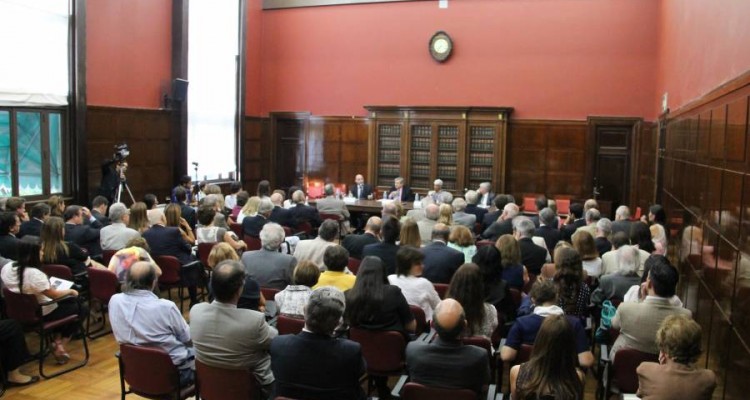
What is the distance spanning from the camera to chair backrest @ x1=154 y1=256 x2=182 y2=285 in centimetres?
685

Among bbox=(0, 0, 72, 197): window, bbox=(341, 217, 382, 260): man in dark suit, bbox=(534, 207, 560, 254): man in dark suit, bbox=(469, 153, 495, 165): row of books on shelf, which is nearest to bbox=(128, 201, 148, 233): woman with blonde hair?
bbox=(341, 217, 382, 260): man in dark suit

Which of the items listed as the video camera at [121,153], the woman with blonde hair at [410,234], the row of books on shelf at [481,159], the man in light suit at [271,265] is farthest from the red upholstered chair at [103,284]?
the row of books on shelf at [481,159]

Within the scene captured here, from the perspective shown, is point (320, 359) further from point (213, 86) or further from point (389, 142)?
point (213, 86)

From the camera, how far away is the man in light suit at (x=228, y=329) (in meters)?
3.86

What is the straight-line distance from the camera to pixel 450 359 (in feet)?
11.4

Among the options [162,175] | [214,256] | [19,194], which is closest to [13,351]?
[214,256]

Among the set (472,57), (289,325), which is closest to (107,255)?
(289,325)

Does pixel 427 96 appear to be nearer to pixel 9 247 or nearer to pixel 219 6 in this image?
pixel 219 6

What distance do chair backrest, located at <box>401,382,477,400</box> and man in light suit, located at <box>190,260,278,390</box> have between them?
969mm

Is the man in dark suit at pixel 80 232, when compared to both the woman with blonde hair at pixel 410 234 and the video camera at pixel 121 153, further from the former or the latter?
the video camera at pixel 121 153

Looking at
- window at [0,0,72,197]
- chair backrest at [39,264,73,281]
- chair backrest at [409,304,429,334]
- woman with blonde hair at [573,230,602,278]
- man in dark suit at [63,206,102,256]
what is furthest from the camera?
window at [0,0,72,197]

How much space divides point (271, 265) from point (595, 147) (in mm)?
9727

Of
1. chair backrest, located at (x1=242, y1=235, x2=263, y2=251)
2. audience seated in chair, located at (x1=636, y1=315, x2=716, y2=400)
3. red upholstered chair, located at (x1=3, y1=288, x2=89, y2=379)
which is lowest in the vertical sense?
red upholstered chair, located at (x1=3, y1=288, x2=89, y2=379)

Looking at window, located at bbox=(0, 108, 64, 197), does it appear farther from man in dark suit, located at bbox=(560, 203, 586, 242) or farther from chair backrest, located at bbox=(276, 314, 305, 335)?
man in dark suit, located at bbox=(560, 203, 586, 242)
